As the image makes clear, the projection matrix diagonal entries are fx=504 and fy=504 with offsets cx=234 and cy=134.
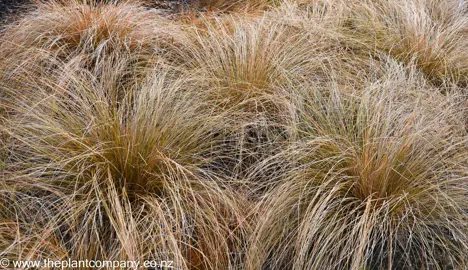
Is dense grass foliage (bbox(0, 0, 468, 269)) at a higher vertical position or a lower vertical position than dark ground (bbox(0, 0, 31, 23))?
lower

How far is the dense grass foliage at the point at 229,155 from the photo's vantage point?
2.32m

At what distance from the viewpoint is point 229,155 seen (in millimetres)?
3080

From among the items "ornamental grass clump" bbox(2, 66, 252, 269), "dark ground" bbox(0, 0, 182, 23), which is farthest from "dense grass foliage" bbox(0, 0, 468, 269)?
"dark ground" bbox(0, 0, 182, 23)

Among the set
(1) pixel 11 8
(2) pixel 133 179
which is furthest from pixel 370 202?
(1) pixel 11 8

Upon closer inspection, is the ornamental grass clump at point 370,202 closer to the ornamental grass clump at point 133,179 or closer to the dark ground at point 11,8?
the ornamental grass clump at point 133,179

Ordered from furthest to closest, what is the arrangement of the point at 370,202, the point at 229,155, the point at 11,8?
the point at 11,8
the point at 229,155
the point at 370,202

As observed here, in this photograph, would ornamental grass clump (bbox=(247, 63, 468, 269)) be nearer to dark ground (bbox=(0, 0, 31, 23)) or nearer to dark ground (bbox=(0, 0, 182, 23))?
dark ground (bbox=(0, 0, 182, 23))

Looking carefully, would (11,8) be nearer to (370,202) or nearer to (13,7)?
(13,7)

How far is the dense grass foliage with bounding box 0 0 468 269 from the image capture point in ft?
7.61

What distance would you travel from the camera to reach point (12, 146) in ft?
9.09

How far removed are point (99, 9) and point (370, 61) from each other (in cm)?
223

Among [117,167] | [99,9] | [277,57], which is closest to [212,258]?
[117,167]

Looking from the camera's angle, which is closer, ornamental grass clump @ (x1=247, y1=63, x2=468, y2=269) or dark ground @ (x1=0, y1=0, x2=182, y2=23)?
ornamental grass clump @ (x1=247, y1=63, x2=468, y2=269)

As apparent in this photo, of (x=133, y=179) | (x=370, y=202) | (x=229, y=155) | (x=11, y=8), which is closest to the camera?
(x=370, y=202)
